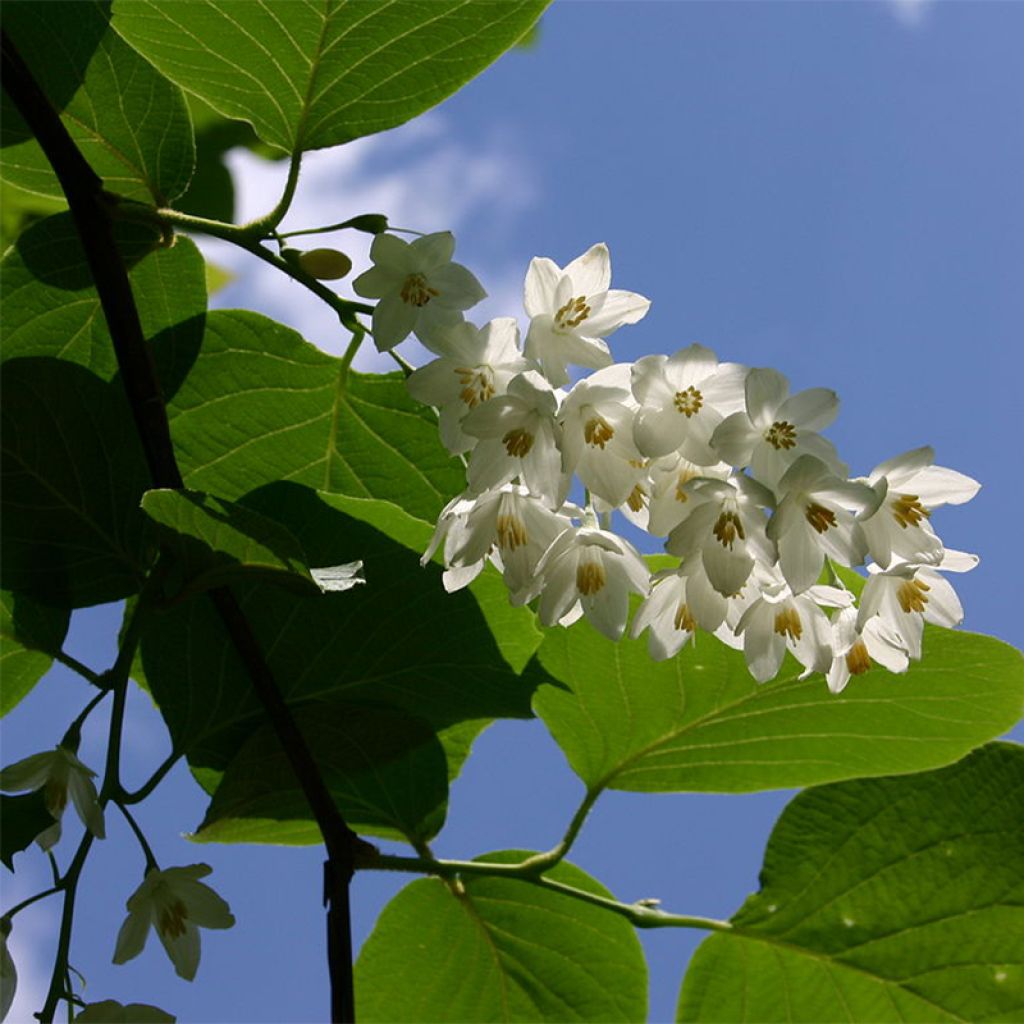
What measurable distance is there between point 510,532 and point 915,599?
35 cm

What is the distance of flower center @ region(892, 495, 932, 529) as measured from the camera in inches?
40.1

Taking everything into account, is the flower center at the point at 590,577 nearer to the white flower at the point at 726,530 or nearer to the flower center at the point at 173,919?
the white flower at the point at 726,530

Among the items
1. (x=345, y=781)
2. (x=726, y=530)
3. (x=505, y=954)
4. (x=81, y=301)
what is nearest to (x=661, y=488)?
(x=726, y=530)

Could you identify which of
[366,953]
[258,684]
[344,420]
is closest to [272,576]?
[258,684]

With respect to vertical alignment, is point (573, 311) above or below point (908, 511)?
above

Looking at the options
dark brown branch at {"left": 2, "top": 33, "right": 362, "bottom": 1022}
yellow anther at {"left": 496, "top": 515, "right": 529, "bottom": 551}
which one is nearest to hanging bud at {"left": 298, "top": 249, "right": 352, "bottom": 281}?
dark brown branch at {"left": 2, "top": 33, "right": 362, "bottom": 1022}

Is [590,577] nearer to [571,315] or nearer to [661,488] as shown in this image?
[661,488]

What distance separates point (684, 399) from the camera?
0.95m

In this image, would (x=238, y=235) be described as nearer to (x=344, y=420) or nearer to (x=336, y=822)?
(x=344, y=420)

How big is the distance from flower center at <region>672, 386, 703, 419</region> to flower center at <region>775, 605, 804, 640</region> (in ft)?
0.72

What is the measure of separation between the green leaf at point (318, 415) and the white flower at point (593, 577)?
28 centimetres

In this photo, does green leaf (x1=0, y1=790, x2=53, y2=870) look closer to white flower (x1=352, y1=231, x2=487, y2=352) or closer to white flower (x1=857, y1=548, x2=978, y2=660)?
white flower (x1=352, y1=231, x2=487, y2=352)

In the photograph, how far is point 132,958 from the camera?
1123mm

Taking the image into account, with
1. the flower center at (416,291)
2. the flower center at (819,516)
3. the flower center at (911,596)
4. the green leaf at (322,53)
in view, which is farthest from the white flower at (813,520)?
the green leaf at (322,53)
